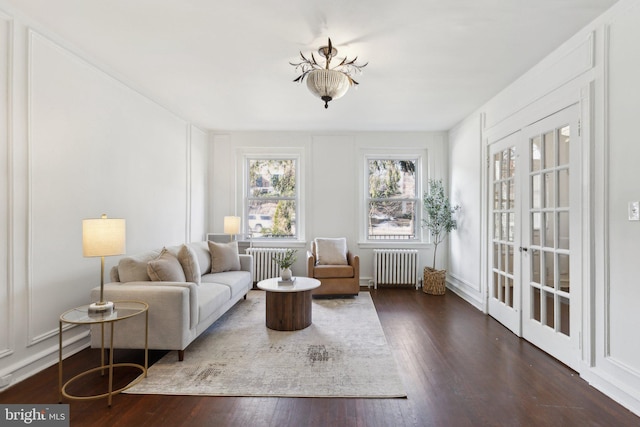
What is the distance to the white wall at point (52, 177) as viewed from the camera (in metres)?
2.37

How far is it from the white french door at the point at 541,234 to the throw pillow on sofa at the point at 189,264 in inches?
134

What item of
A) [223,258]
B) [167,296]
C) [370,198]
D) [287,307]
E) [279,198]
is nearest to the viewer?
[167,296]

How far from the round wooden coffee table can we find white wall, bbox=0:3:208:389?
1.72 m

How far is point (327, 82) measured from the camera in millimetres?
2688

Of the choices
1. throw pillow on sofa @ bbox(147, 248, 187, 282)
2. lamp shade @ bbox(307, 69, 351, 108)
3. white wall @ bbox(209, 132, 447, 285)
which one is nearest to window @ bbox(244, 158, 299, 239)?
white wall @ bbox(209, 132, 447, 285)

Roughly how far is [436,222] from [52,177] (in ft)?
16.2

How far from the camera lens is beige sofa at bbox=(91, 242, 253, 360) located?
267 centimetres

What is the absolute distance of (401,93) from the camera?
3.90 metres

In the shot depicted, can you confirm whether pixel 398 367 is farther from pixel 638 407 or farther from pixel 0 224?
pixel 0 224

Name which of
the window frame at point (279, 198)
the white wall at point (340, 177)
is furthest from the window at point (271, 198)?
the white wall at point (340, 177)

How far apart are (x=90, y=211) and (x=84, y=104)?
100 cm

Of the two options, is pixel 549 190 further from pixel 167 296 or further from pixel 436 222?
pixel 167 296

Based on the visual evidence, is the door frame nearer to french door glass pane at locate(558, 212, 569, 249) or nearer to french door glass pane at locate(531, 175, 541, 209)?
french door glass pane at locate(558, 212, 569, 249)

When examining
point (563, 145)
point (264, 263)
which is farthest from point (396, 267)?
point (563, 145)
